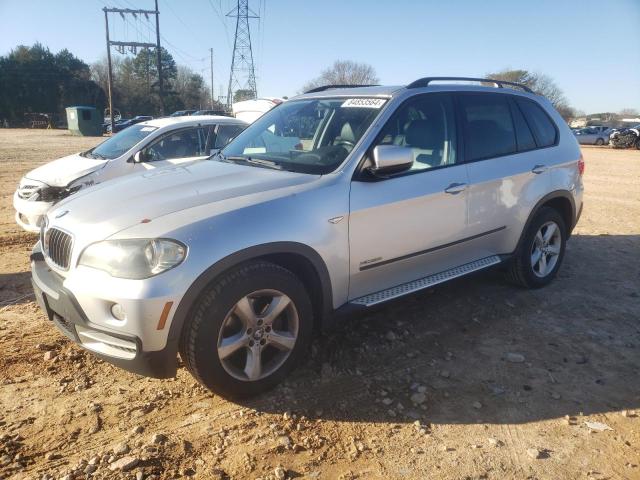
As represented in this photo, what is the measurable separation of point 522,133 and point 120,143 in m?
5.68

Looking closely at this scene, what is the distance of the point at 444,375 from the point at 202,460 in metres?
1.67

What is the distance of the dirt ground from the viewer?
2514mm

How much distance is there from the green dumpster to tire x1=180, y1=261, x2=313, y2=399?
38.8m

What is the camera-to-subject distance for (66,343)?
3664 mm

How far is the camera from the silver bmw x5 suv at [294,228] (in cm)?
260

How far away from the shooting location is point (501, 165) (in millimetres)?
4195

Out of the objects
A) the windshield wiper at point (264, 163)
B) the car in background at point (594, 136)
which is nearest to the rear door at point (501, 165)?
the windshield wiper at point (264, 163)

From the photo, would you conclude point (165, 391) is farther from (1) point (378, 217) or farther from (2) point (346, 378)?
(1) point (378, 217)

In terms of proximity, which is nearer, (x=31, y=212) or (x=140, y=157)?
(x=31, y=212)

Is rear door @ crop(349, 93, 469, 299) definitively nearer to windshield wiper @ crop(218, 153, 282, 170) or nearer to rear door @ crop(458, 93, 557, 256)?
rear door @ crop(458, 93, 557, 256)

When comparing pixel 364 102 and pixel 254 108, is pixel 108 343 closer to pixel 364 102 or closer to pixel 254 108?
pixel 364 102

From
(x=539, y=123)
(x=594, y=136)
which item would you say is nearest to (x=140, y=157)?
(x=539, y=123)

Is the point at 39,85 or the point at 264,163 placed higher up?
the point at 39,85

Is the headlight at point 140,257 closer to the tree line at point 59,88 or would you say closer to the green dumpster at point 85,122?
the green dumpster at point 85,122
